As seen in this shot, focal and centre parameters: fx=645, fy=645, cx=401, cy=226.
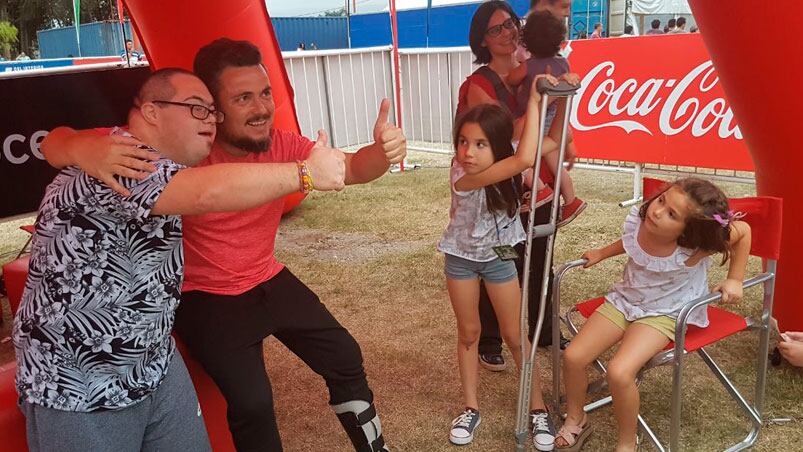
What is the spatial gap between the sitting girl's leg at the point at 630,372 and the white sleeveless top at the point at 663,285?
0.32 ft

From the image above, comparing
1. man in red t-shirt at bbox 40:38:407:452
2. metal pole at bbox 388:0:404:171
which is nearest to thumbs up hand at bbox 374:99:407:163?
man in red t-shirt at bbox 40:38:407:452

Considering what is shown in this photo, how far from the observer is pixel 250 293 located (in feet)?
7.66

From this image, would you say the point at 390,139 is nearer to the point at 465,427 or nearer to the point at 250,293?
the point at 250,293

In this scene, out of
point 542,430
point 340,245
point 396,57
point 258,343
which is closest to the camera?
point 258,343

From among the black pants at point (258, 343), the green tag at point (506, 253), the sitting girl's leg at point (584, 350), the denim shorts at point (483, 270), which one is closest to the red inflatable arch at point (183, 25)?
the black pants at point (258, 343)

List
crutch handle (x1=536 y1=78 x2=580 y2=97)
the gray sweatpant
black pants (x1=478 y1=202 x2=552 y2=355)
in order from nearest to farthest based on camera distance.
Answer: the gray sweatpant < crutch handle (x1=536 y1=78 x2=580 y2=97) < black pants (x1=478 y1=202 x2=552 y2=355)

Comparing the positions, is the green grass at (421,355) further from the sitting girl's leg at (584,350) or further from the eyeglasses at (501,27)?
the eyeglasses at (501,27)

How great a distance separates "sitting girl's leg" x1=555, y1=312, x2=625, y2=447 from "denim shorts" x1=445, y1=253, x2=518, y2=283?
14.5 inches

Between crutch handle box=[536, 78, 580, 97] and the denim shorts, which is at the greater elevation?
crutch handle box=[536, 78, 580, 97]

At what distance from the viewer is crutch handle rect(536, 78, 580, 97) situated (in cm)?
209

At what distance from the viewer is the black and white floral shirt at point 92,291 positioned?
1.49 meters

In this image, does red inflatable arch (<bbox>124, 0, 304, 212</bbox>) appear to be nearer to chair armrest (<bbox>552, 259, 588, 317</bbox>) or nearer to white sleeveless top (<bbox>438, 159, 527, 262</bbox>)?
white sleeveless top (<bbox>438, 159, 527, 262</bbox>)

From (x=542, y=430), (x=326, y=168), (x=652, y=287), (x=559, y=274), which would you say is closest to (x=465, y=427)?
(x=542, y=430)

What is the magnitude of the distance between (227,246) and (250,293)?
0.19 meters
